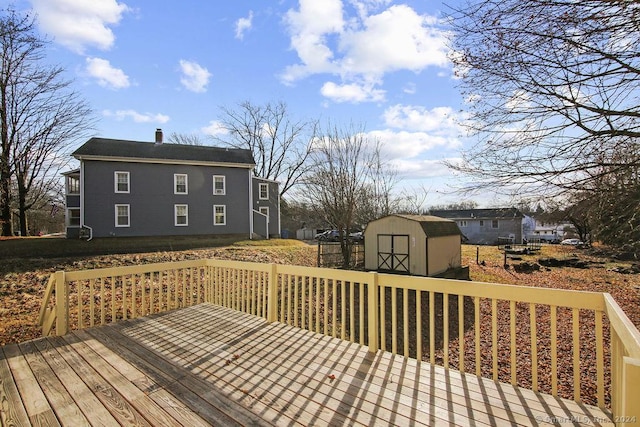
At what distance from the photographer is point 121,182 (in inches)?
656

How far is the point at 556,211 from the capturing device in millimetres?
4719

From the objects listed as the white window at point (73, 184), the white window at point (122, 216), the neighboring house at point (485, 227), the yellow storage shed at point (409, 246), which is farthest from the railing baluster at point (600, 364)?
the neighboring house at point (485, 227)

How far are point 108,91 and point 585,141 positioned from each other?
40.7ft

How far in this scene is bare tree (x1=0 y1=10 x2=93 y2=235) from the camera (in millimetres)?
14656

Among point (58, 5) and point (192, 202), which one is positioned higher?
point (58, 5)

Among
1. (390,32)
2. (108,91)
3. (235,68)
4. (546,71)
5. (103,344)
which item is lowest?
(103,344)

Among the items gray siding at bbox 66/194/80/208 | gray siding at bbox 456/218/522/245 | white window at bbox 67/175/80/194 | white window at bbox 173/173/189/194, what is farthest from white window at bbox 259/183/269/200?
gray siding at bbox 456/218/522/245

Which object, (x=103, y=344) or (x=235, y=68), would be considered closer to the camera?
(x=103, y=344)

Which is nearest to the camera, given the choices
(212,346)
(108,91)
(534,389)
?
(534,389)

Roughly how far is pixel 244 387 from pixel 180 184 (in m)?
17.1

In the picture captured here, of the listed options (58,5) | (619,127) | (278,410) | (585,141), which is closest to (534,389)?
(278,410)

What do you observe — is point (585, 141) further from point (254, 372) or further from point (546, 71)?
point (254, 372)

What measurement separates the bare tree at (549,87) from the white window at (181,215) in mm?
16481

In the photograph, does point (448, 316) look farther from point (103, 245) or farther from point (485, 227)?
point (485, 227)
